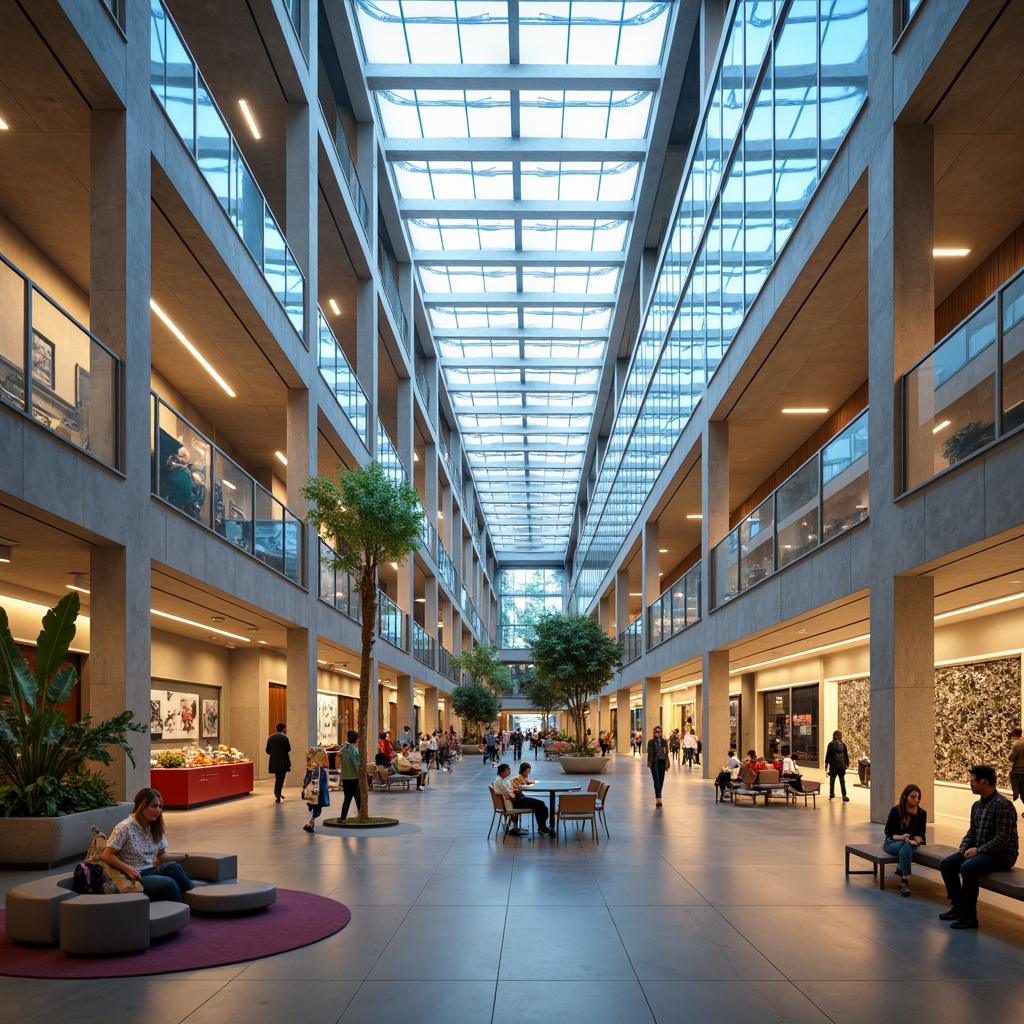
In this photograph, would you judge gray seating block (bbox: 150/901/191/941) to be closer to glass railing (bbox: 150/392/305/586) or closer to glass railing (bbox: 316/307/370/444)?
glass railing (bbox: 150/392/305/586)

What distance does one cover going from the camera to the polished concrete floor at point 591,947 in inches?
253

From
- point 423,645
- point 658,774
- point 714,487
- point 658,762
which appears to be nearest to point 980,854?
point 658,774

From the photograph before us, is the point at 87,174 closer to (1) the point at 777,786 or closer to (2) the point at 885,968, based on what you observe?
(2) the point at 885,968

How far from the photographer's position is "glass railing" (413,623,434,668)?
4094 cm

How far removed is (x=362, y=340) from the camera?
3109 centimetres

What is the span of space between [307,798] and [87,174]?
9867mm

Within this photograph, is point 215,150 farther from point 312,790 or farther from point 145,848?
point 145,848

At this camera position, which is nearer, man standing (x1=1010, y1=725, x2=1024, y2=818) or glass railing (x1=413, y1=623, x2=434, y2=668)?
man standing (x1=1010, y1=725, x2=1024, y2=818)

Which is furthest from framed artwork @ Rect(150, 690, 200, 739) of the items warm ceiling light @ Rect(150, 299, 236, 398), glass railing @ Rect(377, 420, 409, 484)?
glass railing @ Rect(377, 420, 409, 484)

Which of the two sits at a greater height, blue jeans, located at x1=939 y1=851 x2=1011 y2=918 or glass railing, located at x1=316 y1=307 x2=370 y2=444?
glass railing, located at x1=316 y1=307 x2=370 y2=444

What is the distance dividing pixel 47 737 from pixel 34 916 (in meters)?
4.09

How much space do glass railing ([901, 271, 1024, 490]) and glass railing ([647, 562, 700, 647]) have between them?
15796mm

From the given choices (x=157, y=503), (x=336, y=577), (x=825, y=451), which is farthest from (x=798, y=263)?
(x=336, y=577)

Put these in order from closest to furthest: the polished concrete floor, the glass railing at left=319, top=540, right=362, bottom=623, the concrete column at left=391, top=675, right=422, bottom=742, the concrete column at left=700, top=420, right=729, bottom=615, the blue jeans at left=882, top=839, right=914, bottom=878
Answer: the polished concrete floor
the blue jeans at left=882, top=839, right=914, bottom=878
the glass railing at left=319, top=540, right=362, bottom=623
the concrete column at left=700, top=420, right=729, bottom=615
the concrete column at left=391, top=675, right=422, bottom=742
